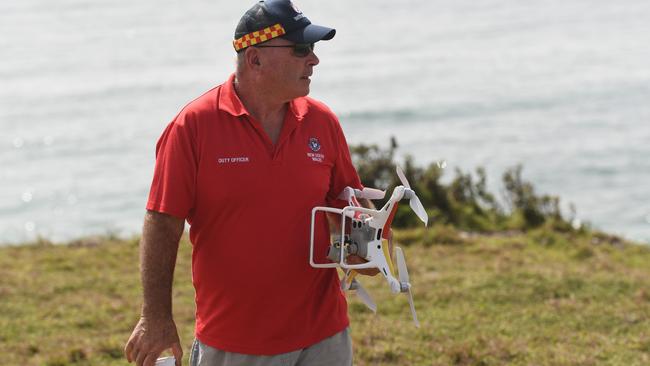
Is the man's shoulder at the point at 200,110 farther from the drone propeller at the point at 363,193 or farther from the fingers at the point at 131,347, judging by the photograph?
the fingers at the point at 131,347

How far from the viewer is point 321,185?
4.05 m

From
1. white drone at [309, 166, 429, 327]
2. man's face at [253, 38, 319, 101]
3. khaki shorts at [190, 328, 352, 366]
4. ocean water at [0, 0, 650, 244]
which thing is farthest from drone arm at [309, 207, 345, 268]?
ocean water at [0, 0, 650, 244]

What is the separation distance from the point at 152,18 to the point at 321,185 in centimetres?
3478

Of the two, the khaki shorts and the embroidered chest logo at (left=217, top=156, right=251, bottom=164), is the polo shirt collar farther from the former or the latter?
the khaki shorts

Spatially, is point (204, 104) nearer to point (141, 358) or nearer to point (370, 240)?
point (370, 240)

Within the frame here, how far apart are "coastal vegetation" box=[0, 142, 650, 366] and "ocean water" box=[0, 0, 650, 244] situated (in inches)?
141

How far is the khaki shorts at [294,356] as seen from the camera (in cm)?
397

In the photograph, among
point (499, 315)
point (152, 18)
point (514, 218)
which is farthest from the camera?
point (152, 18)

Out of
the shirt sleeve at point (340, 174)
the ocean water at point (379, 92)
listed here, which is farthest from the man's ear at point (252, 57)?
the ocean water at point (379, 92)

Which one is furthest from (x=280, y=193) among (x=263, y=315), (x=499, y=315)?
(x=499, y=315)

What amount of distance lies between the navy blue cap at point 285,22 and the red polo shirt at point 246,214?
267mm

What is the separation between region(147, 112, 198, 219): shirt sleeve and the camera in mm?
3779

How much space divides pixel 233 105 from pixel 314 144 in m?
0.35

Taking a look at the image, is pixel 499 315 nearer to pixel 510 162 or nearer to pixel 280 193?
pixel 280 193
